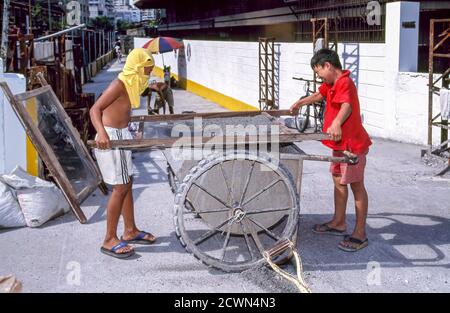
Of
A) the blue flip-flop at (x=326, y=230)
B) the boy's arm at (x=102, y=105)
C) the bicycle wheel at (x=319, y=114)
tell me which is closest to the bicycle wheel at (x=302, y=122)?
the bicycle wheel at (x=319, y=114)

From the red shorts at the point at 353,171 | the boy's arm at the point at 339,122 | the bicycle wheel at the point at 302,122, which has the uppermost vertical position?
the boy's arm at the point at 339,122

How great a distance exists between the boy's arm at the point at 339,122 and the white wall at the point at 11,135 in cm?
372

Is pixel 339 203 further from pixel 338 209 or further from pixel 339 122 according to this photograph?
pixel 339 122

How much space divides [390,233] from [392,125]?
17.3 ft

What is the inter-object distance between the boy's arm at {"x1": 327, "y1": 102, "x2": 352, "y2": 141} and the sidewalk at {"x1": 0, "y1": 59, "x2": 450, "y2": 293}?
3.45ft

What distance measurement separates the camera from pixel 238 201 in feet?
14.2

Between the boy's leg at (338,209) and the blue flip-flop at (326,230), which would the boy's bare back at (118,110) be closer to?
the boy's leg at (338,209)

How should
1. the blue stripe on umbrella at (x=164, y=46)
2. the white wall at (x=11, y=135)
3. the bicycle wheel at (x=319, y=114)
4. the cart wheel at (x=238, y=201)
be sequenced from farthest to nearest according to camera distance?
the blue stripe on umbrella at (x=164, y=46) → the bicycle wheel at (x=319, y=114) → the white wall at (x=11, y=135) → the cart wheel at (x=238, y=201)

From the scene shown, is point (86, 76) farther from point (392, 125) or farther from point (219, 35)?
point (392, 125)

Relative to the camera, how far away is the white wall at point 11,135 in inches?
245

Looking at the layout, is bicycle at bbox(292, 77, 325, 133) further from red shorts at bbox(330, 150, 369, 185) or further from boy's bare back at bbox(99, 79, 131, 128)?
boy's bare back at bbox(99, 79, 131, 128)

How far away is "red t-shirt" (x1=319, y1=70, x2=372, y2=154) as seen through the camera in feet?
14.8

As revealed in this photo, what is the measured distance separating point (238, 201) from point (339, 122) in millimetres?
963

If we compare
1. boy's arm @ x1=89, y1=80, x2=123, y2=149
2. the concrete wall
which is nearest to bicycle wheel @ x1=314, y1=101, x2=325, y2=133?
the concrete wall
